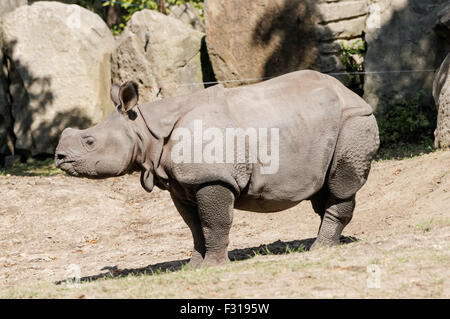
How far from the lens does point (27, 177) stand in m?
14.0

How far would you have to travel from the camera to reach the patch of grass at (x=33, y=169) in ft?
50.0

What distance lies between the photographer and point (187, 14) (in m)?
19.6

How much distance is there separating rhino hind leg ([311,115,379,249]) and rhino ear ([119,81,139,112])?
2.04 metres

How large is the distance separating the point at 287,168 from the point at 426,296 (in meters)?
2.32

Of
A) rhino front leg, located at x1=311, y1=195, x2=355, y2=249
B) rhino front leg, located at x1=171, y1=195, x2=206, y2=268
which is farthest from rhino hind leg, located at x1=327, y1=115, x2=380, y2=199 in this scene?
rhino front leg, located at x1=171, y1=195, x2=206, y2=268

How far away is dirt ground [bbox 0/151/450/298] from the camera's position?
5637mm

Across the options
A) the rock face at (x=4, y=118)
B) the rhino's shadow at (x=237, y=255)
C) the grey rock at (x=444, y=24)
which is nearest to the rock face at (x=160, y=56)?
the rock face at (x=4, y=118)

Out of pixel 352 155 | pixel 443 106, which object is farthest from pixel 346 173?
pixel 443 106

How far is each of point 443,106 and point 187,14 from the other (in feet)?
29.9

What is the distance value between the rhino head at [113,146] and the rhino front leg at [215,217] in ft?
1.86

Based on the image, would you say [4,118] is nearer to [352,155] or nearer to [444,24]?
[444,24]

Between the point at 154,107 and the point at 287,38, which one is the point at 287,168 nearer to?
the point at 154,107

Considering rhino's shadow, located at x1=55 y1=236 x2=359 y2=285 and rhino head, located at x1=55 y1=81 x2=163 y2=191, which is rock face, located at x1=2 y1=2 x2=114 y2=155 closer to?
rhino's shadow, located at x1=55 y1=236 x2=359 y2=285
